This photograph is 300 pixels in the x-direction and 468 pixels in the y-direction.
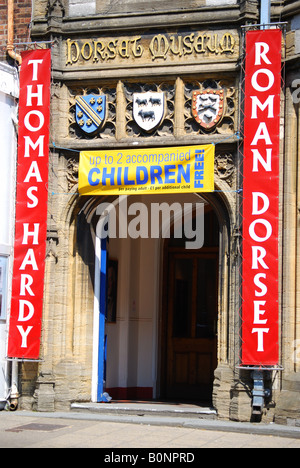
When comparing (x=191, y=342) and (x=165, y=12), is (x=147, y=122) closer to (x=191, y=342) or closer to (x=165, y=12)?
(x=165, y=12)

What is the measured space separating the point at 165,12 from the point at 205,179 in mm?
2541

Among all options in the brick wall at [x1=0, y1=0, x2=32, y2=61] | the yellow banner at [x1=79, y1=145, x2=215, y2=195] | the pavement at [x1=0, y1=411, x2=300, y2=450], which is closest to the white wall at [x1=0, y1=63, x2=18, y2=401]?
the brick wall at [x1=0, y1=0, x2=32, y2=61]

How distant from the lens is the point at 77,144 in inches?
493

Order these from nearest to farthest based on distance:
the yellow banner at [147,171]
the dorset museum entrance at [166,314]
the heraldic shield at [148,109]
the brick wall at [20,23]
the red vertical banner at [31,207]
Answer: the yellow banner at [147,171], the heraldic shield at [148,109], the red vertical banner at [31,207], the brick wall at [20,23], the dorset museum entrance at [166,314]

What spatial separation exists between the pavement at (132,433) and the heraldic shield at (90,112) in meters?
4.18

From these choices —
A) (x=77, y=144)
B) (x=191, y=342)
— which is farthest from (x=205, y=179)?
(x=191, y=342)

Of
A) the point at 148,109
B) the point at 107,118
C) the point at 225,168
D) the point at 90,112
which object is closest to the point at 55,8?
the point at 90,112

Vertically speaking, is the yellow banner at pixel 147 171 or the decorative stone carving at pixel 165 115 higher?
the decorative stone carving at pixel 165 115

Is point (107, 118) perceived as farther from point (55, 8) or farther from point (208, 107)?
point (55, 8)

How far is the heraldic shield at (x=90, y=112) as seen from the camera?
1248 centimetres

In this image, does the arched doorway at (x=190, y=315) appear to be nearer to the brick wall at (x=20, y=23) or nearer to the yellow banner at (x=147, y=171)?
the yellow banner at (x=147, y=171)
